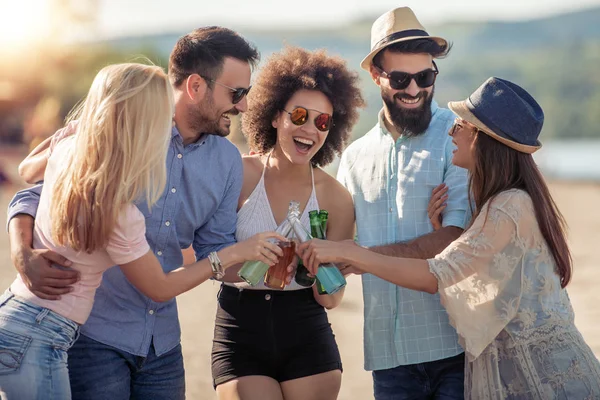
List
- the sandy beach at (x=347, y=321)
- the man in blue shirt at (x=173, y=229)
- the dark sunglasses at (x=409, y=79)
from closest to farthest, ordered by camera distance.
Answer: the man in blue shirt at (x=173, y=229)
the dark sunglasses at (x=409, y=79)
the sandy beach at (x=347, y=321)

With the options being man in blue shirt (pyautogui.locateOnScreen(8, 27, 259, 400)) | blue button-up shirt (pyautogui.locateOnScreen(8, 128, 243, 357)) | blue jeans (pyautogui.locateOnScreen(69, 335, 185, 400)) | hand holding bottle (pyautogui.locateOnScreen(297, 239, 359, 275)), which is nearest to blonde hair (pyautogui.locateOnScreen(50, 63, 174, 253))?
man in blue shirt (pyautogui.locateOnScreen(8, 27, 259, 400))

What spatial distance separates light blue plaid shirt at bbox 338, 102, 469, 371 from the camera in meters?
4.43

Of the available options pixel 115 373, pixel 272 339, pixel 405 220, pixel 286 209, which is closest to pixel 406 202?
pixel 405 220

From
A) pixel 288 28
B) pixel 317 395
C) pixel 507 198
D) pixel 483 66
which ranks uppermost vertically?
pixel 288 28

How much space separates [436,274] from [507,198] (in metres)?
0.45

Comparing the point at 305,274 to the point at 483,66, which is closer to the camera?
the point at 305,274

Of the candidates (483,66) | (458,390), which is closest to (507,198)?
(458,390)

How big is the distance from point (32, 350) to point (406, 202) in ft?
6.81

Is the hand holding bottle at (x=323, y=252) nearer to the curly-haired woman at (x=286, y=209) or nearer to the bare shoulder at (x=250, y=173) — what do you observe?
the curly-haired woman at (x=286, y=209)

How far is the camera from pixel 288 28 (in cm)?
16788

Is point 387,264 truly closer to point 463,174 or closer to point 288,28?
point 463,174

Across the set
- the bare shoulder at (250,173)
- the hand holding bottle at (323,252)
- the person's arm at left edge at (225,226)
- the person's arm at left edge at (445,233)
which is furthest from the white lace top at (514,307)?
the bare shoulder at (250,173)

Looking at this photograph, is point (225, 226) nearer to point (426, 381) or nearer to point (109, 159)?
point (109, 159)

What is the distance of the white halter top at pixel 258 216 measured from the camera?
181 inches
